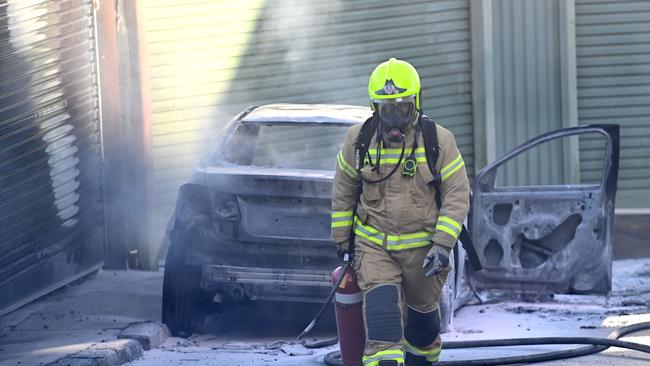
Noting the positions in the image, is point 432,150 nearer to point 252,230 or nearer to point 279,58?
point 252,230

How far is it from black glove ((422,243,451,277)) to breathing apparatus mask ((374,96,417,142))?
1.90ft

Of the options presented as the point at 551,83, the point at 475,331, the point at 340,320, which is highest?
the point at 551,83

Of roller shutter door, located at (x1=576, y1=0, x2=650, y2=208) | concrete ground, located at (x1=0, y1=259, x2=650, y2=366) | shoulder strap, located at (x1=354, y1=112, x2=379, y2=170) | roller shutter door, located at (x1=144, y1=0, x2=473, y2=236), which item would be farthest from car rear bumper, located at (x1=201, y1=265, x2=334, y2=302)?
roller shutter door, located at (x1=576, y1=0, x2=650, y2=208)

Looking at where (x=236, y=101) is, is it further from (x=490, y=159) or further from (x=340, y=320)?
(x=340, y=320)

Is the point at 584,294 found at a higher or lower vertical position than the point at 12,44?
lower

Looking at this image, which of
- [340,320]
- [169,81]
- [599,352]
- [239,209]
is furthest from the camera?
[169,81]

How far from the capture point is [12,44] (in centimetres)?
913

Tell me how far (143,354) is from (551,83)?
246 inches

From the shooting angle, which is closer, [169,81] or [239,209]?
[239,209]

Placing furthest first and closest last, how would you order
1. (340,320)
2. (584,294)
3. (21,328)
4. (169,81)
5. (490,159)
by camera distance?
1. (490,159)
2. (169,81)
3. (584,294)
4. (21,328)
5. (340,320)

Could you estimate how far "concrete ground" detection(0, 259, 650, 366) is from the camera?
25.3ft

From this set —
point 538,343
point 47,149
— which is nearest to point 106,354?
point 538,343

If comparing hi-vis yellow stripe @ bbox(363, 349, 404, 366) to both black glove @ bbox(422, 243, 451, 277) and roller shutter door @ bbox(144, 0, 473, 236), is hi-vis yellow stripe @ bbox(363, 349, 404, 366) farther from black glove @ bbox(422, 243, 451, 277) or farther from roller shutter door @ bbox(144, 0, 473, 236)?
roller shutter door @ bbox(144, 0, 473, 236)

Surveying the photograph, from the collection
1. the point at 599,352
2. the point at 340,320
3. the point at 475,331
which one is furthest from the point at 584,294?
the point at 340,320
